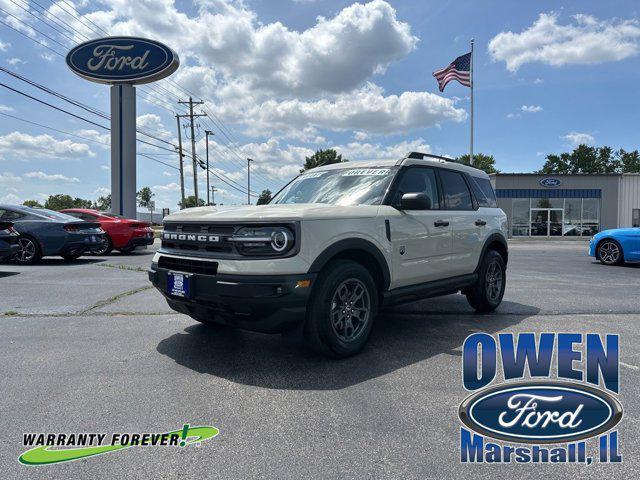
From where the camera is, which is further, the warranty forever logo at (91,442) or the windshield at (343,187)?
the windshield at (343,187)

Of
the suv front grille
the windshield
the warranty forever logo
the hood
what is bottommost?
the warranty forever logo

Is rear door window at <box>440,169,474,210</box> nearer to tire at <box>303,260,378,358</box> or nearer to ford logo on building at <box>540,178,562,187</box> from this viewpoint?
tire at <box>303,260,378,358</box>

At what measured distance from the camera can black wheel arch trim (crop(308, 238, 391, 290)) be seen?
377cm

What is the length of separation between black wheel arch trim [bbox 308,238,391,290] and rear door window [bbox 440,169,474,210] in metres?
1.48

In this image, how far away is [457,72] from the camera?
2556 cm

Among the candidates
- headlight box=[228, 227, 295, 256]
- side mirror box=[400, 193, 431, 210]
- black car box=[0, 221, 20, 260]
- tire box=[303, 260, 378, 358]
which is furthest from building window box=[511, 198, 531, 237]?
headlight box=[228, 227, 295, 256]

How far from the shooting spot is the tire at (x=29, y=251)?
36.3ft

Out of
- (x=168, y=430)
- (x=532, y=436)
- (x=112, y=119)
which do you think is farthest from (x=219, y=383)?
(x=112, y=119)

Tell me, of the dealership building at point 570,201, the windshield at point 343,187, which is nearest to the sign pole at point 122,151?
the windshield at point 343,187

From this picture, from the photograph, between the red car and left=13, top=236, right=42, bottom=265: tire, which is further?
the red car

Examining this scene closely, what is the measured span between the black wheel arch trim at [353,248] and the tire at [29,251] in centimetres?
993

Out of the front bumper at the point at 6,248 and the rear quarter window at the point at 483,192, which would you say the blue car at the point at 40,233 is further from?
the rear quarter window at the point at 483,192

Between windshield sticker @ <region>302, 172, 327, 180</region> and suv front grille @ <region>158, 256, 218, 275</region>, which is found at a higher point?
windshield sticker @ <region>302, 172, 327, 180</region>

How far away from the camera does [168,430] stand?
275cm
